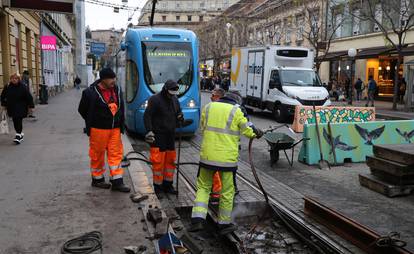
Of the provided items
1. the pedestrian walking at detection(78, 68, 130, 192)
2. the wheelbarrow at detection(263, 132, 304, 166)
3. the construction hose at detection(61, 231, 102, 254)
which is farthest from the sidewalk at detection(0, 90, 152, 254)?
the wheelbarrow at detection(263, 132, 304, 166)

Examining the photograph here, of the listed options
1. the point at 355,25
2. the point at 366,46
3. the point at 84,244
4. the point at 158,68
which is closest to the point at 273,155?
the point at 158,68

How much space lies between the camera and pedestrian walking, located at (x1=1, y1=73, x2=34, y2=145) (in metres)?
10.6

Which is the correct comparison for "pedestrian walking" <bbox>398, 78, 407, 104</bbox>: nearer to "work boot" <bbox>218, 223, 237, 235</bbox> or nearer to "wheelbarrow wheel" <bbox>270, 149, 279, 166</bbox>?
"wheelbarrow wheel" <bbox>270, 149, 279, 166</bbox>

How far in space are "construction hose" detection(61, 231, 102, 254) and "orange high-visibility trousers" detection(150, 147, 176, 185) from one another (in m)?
2.11

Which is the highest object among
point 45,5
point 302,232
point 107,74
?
point 45,5

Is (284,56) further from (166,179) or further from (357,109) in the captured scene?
(166,179)

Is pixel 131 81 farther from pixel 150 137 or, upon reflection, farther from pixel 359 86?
pixel 359 86

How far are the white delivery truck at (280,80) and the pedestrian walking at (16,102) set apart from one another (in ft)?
32.4

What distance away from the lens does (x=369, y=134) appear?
10102 millimetres

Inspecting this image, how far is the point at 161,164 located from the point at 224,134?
72.2 inches

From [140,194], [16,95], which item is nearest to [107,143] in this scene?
[140,194]

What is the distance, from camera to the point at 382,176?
7.82 metres

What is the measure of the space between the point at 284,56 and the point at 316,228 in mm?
14211

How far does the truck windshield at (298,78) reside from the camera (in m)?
18.1
